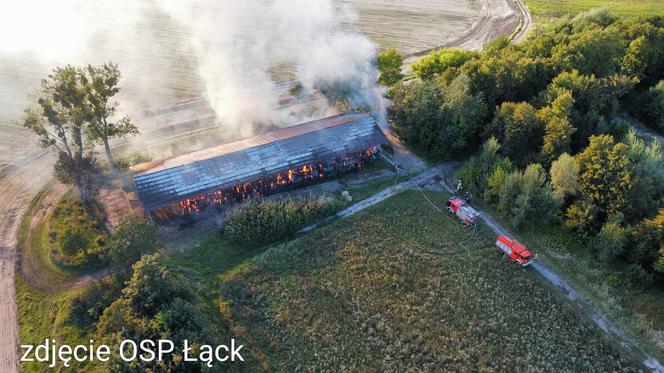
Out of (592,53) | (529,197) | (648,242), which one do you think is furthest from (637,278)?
(592,53)

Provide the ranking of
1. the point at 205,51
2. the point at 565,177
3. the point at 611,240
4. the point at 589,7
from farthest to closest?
the point at 589,7
the point at 205,51
the point at 565,177
the point at 611,240

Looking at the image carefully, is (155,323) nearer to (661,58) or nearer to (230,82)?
(230,82)

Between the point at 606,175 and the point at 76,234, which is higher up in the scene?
the point at 76,234

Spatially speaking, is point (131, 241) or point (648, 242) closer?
point (131, 241)

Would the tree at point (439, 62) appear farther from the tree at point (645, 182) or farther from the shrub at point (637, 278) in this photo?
the shrub at point (637, 278)

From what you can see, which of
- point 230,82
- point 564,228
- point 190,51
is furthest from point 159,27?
point 564,228

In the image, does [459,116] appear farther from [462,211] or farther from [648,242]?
[648,242]

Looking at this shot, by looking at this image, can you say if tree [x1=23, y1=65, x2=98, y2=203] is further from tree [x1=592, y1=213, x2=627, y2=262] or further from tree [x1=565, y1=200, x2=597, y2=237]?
tree [x1=592, y1=213, x2=627, y2=262]

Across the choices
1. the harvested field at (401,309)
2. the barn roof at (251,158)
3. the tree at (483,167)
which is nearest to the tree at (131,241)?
the barn roof at (251,158)
